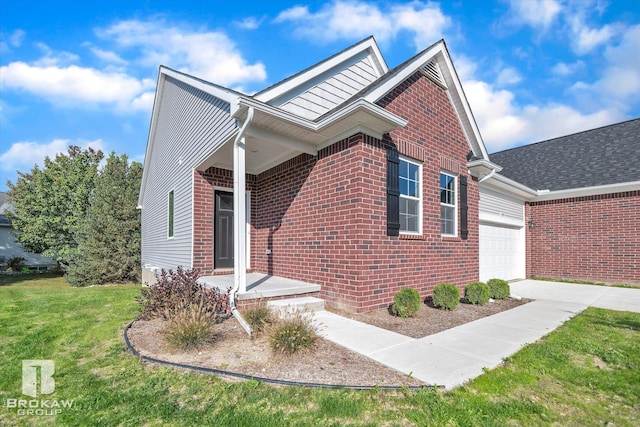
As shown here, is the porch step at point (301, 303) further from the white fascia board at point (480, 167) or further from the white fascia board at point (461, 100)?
the white fascia board at point (461, 100)

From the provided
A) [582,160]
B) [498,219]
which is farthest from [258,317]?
[582,160]

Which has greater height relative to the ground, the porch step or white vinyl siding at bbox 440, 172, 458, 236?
white vinyl siding at bbox 440, 172, 458, 236

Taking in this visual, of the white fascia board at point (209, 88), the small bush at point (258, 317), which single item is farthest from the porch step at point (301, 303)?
the white fascia board at point (209, 88)

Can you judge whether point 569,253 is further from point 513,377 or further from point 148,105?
point 148,105

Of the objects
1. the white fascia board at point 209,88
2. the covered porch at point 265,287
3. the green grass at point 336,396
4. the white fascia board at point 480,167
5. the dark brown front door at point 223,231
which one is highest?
the white fascia board at point 209,88

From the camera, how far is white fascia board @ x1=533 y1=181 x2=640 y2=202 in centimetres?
1013

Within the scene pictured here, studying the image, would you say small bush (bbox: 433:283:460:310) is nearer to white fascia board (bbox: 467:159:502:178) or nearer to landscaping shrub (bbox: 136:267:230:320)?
white fascia board (bbox: 467:159:502:178)

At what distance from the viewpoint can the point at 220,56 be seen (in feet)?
31.5

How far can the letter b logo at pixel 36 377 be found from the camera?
3.03 metres

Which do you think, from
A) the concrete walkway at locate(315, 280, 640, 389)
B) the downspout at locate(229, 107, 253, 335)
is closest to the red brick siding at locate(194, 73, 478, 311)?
the concrete walkway at locate(315, 280, 640, 389)

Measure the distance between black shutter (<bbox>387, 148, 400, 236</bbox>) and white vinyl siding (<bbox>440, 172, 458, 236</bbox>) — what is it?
2.05 m

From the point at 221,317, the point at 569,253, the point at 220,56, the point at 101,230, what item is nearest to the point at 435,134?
the point at 221,317

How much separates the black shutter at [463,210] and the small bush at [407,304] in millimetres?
3426

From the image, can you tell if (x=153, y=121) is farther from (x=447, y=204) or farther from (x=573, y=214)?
(x=573, y=214)
